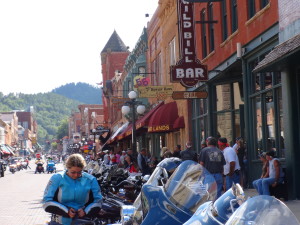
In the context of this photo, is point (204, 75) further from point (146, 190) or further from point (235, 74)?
point (146, 190)

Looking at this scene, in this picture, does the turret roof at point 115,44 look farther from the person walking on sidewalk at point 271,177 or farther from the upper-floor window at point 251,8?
the person walking on sidewalk at point 271,177

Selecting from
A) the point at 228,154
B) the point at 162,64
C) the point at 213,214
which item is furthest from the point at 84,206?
the point at 162,64

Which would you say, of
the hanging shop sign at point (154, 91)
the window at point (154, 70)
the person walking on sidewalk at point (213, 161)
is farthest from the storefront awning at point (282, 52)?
the window at point (154, 70)

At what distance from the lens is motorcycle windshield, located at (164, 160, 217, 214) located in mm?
6156

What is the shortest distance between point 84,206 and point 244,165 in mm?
13024

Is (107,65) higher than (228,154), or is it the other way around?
(107,65)

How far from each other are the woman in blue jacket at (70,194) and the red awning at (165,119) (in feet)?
76.3

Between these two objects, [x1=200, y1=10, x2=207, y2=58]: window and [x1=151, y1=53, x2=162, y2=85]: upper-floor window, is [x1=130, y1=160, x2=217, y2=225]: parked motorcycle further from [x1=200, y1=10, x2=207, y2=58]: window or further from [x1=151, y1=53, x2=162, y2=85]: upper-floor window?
[x1=151, y1=53, x2=162, y2=85]: upper-floor window

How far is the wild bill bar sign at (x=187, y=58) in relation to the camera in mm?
21828

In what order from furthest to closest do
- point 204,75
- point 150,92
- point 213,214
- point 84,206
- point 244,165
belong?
point 150,92 → point 204,75 → point 244,165 → point 84,206 → point 213,214

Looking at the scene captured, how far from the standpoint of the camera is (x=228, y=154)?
54.3ft

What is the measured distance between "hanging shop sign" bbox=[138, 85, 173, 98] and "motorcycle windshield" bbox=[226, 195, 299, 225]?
2186cm

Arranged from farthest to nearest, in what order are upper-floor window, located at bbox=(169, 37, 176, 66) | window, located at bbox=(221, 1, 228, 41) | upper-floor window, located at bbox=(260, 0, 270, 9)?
upper-floor window, located at bbox=(169, 37, 176, 66) < window, located at bbox=(221, 1, 228, 41) < upper-floor window, located at bbox=(260, 0, 270, 9)

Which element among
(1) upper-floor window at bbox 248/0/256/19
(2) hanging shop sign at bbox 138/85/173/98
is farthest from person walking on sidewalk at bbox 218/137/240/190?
(2) hanging shop sign at bbox 138/85/173/98
